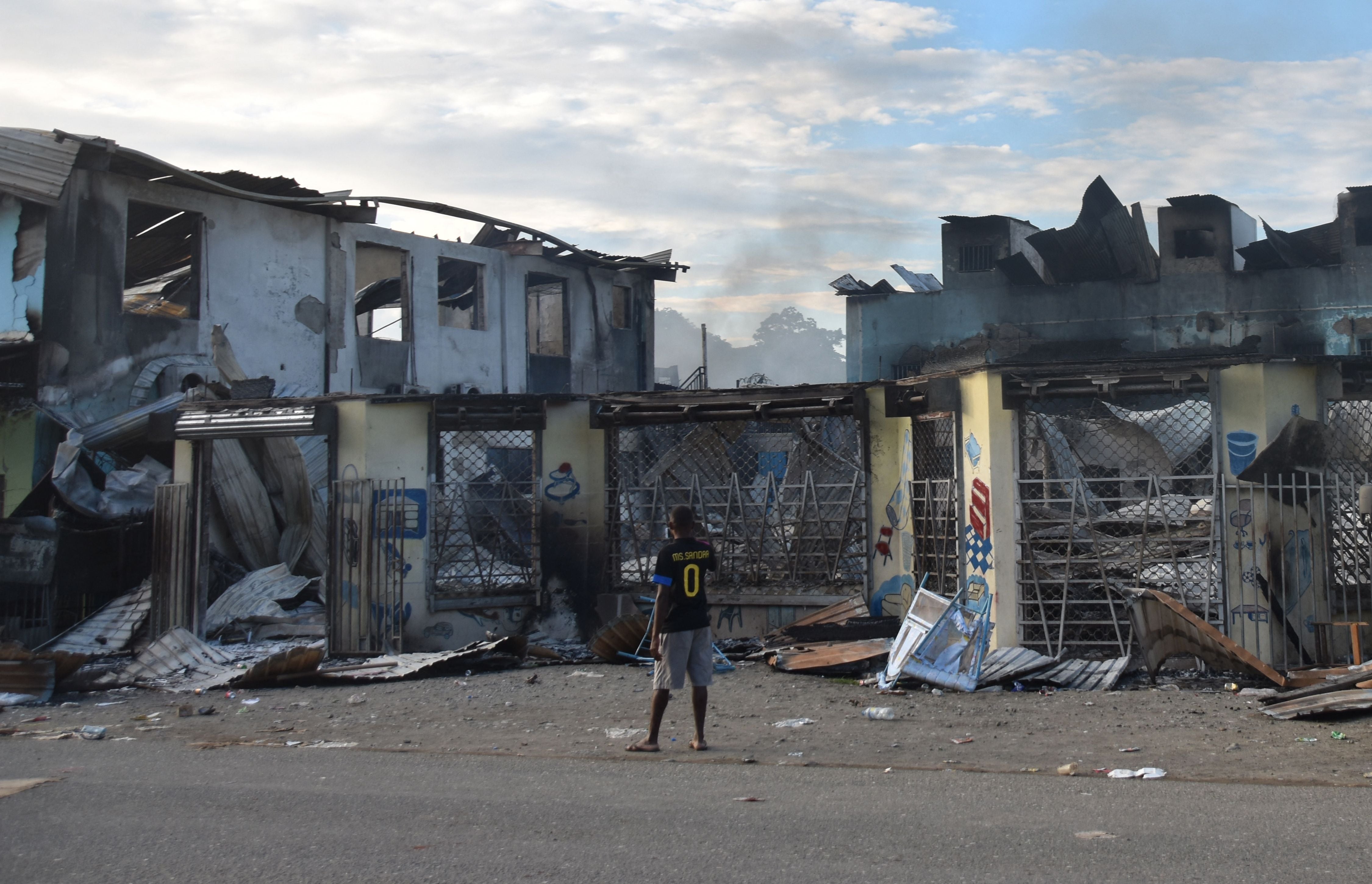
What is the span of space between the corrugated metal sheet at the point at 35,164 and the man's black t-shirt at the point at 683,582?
1218 cm

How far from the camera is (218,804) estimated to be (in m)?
5.93

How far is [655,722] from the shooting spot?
288 inches

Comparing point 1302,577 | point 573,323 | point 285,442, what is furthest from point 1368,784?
point 573,323

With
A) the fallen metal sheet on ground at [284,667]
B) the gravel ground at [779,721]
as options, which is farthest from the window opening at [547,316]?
the gravel ground at [779,721]

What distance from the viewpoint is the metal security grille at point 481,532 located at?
1281 cm

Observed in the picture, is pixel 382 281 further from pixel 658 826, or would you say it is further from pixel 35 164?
pixel 658 826

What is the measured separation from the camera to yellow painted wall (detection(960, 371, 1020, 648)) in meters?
10.3

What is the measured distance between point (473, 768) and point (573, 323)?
18.7 meters

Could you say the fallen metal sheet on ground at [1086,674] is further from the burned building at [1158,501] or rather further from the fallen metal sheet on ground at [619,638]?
the fallen metal sheet on ground at [619,638]

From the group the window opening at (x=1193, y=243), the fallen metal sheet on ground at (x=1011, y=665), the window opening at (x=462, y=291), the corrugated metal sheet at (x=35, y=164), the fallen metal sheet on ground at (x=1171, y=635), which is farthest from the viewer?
the window opening at (x=1193, y=243)

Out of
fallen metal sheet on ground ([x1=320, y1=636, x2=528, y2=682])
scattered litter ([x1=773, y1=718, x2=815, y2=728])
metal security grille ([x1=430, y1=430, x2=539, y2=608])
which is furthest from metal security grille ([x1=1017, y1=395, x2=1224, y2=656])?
metal security grille ([x1=430, y1=430, x2=539, y2=608])

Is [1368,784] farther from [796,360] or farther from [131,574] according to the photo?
[796,360]

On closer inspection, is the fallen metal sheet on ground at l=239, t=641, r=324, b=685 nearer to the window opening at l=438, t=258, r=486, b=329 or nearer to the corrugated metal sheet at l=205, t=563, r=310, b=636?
the corrugated metal sheet at l=205, t=563, r=310, b=636

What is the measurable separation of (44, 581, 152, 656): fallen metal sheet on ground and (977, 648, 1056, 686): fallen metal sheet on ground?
8.62 meters
